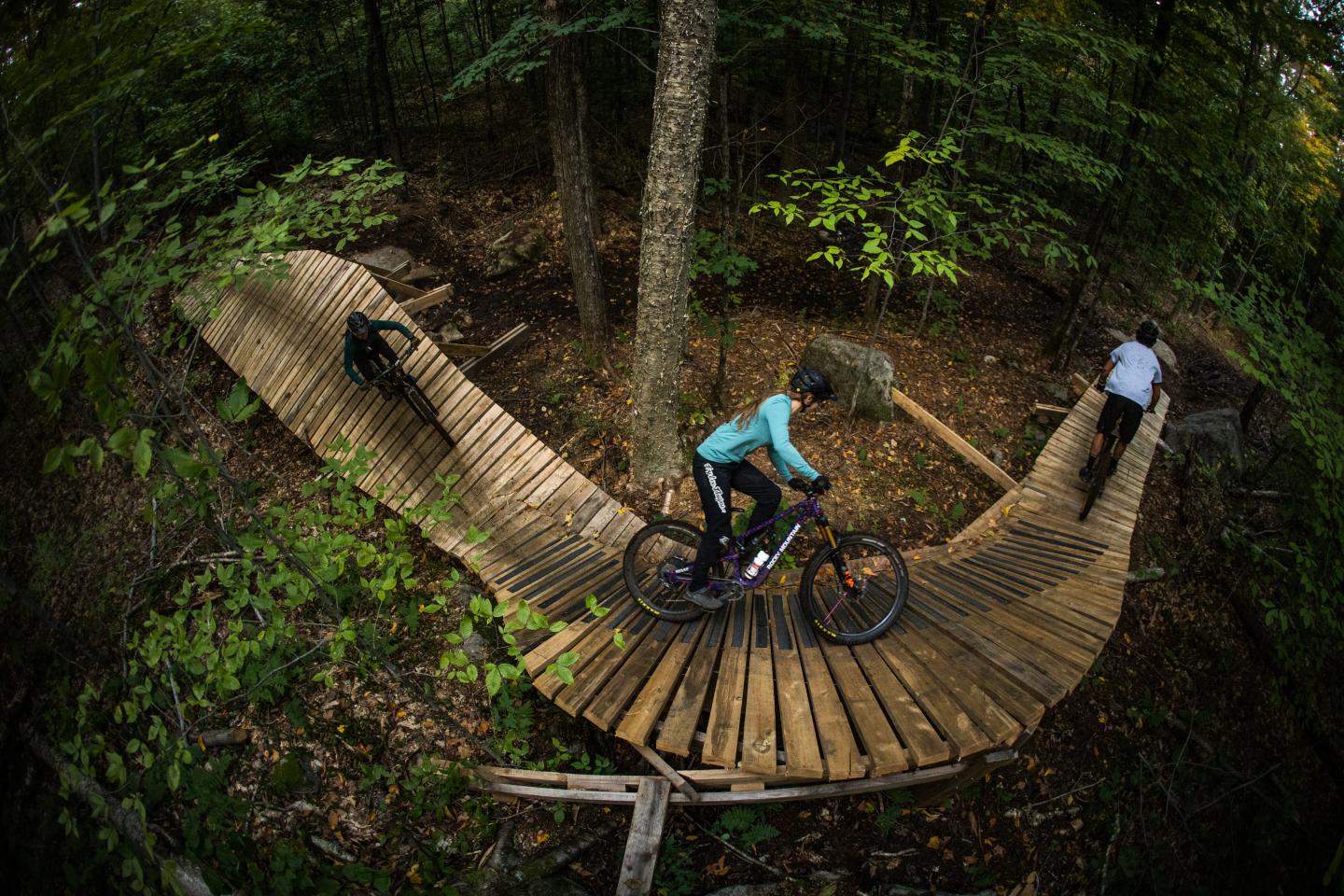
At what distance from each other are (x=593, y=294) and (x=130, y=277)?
5.46 meters

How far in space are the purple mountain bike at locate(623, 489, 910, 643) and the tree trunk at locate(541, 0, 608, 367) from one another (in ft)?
13.0

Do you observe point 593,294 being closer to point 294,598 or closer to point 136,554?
point 294,598

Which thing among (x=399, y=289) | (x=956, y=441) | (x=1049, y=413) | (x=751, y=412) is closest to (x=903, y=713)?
(x=751, y=412)

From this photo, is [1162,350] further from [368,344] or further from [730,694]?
[368,344]

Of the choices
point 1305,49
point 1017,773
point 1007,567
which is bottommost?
point 1017,773

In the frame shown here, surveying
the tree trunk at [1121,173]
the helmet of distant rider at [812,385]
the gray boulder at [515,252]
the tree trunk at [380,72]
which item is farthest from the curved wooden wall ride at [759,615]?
the tree trunk at [380,72]

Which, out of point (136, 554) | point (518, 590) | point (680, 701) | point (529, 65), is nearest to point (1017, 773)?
point (680, 701)

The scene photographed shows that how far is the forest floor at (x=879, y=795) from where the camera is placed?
17.4ft

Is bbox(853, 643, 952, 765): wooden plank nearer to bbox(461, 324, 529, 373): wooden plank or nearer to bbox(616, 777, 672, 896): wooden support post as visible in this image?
bbox(616, 777, 672, 896): wooden support post

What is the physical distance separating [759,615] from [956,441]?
3868mm

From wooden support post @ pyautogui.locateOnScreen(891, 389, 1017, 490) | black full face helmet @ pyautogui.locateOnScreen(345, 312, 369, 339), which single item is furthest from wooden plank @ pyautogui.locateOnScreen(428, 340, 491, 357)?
wooden support post @ pyautogui.locateOnScreen(891, 389, 1017, 490)

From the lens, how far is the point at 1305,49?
758 cm

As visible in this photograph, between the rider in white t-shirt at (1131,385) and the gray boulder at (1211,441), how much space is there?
3412 mm

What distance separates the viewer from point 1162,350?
43.7 ft
